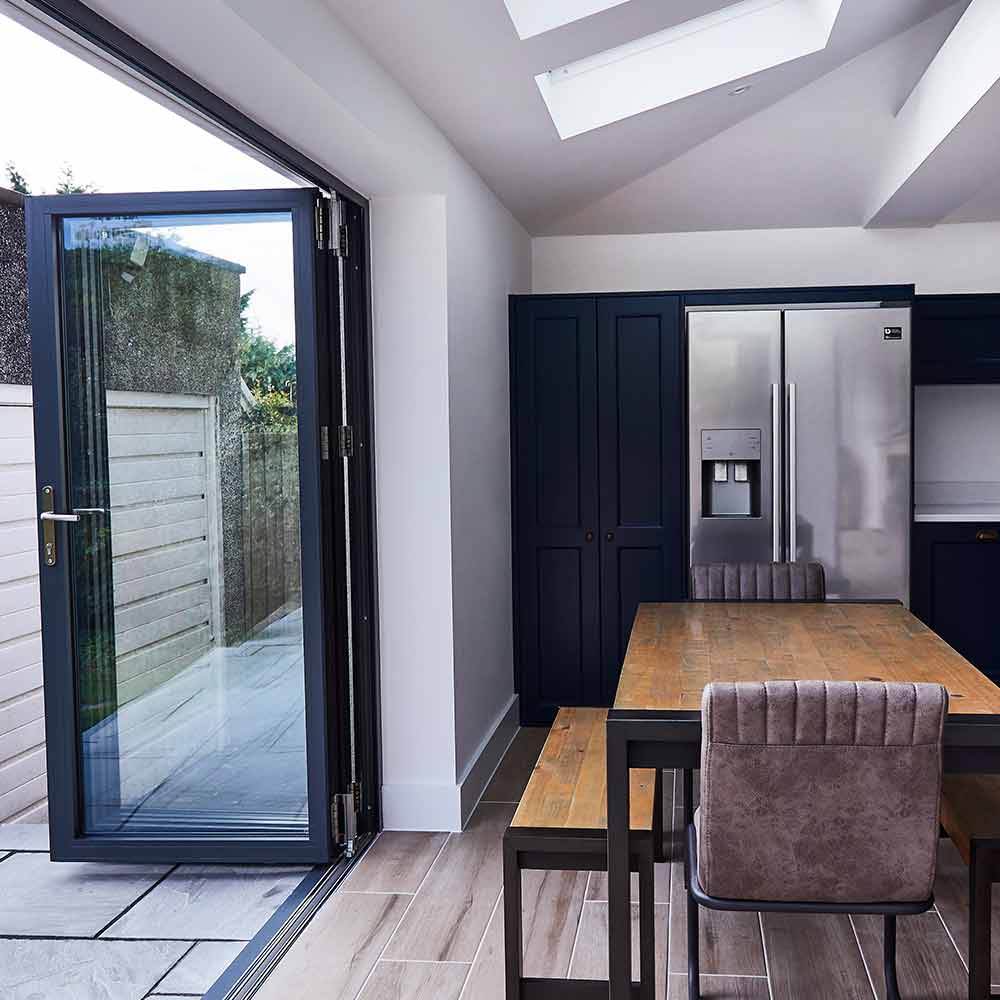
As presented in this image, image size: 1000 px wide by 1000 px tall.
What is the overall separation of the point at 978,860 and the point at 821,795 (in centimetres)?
50

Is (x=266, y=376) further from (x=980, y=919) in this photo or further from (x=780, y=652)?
(x=980, y=919)

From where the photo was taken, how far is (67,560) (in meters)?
3.38

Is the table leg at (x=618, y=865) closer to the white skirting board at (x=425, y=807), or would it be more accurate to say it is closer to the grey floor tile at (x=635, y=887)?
the grey floor tile at (x=635, y=887)

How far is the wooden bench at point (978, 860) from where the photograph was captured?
95.9 inches

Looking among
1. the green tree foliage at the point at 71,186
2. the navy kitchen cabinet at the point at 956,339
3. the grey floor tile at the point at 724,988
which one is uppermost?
the green tree foliage at the point at 71,186

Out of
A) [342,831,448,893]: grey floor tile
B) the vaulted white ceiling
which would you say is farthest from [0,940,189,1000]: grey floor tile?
the vaulted white ceiling

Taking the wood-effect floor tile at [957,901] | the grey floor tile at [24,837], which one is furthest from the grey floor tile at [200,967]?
the wood-effect floor tile at [957,901]

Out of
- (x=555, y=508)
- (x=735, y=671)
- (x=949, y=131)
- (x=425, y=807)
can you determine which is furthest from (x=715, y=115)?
(x=425, y=807)

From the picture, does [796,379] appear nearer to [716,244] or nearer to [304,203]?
[716,244]

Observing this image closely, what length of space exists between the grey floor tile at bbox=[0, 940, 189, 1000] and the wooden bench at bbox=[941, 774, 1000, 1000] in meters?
1.91

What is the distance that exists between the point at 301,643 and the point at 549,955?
1202mm

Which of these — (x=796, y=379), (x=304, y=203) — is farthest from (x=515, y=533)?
(x=304, y=203)

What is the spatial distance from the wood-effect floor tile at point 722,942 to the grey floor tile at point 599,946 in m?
0.03

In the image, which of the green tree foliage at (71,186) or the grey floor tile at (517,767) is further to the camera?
the grey floor tile at (517,767)
